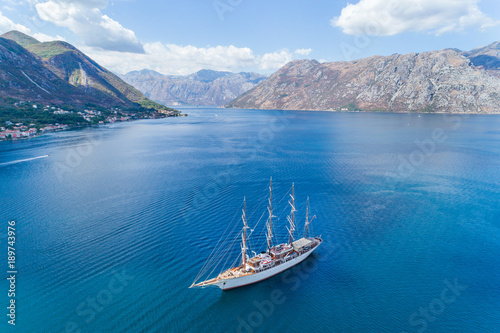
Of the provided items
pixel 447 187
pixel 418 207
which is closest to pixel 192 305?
pixel 418 207

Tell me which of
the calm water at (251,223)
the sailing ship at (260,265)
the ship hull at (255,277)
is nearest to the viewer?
the calm water at (251,223)

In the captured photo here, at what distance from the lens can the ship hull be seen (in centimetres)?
3822

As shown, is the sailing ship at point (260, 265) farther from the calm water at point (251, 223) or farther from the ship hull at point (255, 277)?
the calm water at point (251, 223)

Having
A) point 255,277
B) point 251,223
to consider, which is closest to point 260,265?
point 255,277

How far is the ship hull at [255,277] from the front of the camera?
38.2 m

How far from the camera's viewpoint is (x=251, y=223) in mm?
58062

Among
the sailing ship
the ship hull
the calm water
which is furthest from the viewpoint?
the sailing ship

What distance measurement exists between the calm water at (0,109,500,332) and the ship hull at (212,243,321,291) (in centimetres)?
101

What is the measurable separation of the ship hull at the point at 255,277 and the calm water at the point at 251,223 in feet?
3.30

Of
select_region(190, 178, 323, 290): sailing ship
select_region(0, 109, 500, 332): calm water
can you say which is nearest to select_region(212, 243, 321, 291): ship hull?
select_region(190, 178, 323, 290): sailing ship

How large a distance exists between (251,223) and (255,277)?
18.4 metres

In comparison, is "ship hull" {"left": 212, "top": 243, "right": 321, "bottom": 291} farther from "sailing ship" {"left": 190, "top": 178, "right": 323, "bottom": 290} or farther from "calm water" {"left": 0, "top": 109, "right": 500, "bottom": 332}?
"calm water" {"left": 0, "top": 109, "right": 500, "bottom": 332}

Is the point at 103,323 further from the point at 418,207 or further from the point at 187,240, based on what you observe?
the point at 418,207

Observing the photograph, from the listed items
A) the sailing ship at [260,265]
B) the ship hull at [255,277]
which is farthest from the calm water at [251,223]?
the sailing ship at [260,265]
